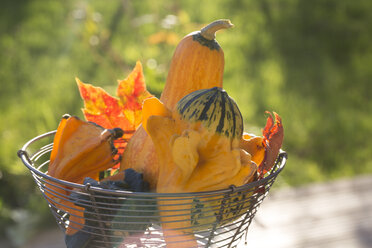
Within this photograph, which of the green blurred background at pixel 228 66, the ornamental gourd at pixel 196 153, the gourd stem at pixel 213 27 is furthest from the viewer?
the green blurred background at pixel 228 66

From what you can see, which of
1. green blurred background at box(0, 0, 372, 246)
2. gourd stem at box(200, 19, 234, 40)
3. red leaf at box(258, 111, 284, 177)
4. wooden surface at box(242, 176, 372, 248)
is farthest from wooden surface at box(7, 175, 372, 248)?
gourd stem at box(200, 19, 234, 40)

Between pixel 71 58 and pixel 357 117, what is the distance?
5.54 ft

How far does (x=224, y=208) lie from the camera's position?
2.68 feet

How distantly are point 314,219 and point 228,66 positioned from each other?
132cm

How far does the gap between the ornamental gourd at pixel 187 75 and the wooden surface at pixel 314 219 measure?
677 mm

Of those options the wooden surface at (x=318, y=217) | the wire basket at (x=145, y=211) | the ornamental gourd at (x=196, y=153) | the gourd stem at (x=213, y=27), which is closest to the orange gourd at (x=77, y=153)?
the wire basket at (x=145, y=211)

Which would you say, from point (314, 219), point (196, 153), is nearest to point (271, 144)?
point (196, 153)

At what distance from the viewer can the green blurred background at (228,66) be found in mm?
2082

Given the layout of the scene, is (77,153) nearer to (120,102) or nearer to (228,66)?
(120,102)

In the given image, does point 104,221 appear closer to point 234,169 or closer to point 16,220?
point 234,169

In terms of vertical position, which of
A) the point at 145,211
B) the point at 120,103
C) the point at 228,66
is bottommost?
the point at 145,211

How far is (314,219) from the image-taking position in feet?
5.60

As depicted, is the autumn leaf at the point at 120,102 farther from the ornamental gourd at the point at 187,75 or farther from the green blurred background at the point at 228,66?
the green blurred background at the point at 228,66

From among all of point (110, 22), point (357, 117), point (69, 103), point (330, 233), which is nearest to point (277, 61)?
point (357, 117)
